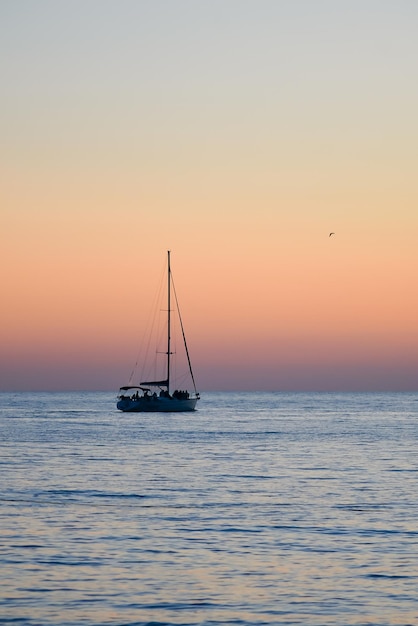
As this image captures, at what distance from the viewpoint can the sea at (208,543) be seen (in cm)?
2133

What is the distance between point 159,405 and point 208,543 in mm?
118685

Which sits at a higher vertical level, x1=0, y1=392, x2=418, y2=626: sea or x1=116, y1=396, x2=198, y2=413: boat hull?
x1=116, y1=396, x2=198, y2=413: boat hull

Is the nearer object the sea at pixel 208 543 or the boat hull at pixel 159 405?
the sea at pixel 208 543

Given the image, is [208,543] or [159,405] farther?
[159,405]

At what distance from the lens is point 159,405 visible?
14750 centimetres

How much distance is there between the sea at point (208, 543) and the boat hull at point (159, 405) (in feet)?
286

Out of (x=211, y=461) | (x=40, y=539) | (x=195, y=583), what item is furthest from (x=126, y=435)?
(x=195, y=583)

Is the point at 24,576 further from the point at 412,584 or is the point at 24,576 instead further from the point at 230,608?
the point at 412,584

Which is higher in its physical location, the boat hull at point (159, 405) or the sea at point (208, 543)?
the boat hull at point (159, 405)

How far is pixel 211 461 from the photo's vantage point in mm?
60875

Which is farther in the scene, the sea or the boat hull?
the boat hull

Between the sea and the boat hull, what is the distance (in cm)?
8712

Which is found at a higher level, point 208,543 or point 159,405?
point 159,405

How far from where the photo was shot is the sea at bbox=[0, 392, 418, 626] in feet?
70.0
